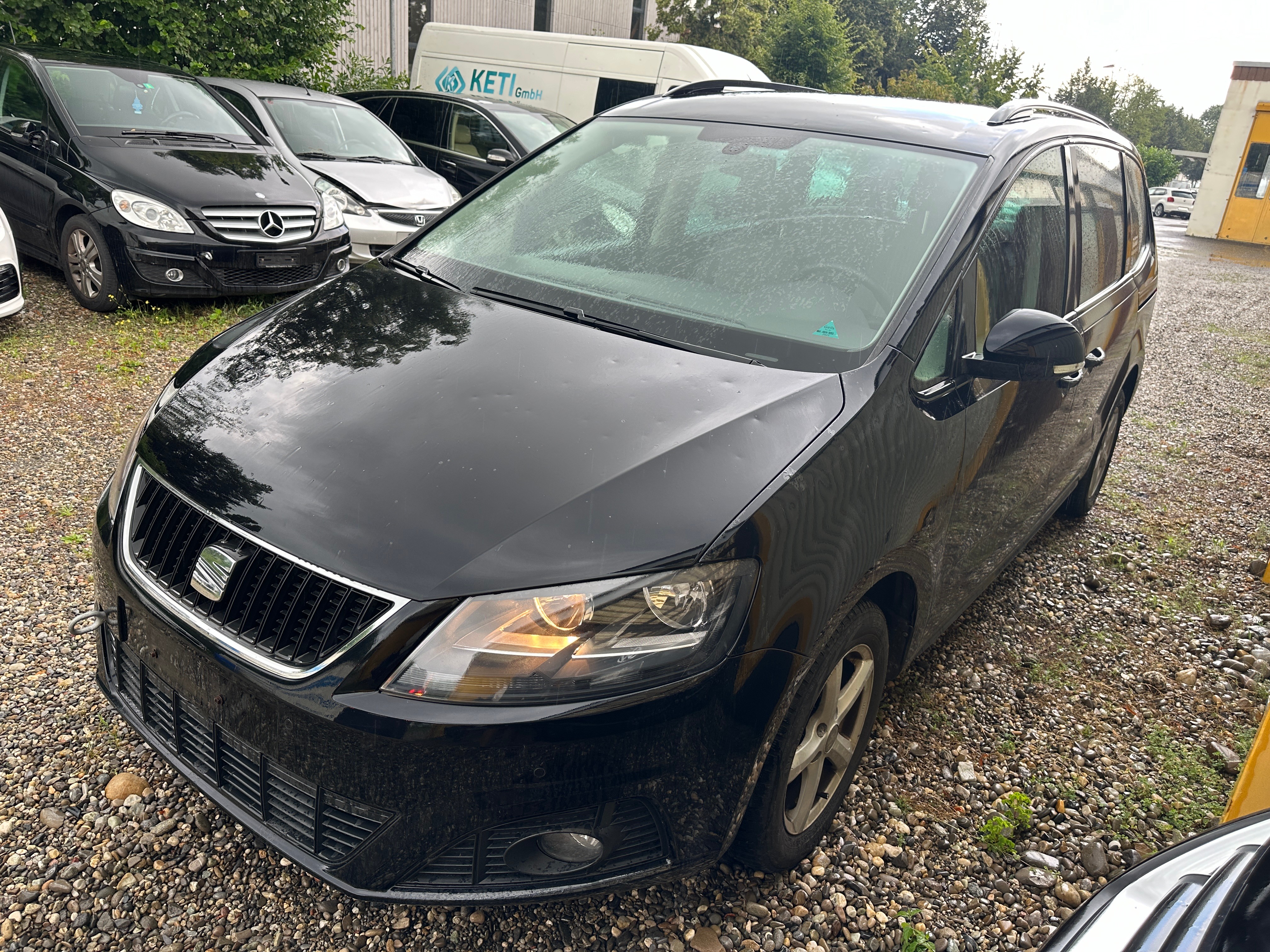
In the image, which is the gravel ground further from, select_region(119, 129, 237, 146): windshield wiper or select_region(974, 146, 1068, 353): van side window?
select_region(119, 129, 237, 146): windshield wiper

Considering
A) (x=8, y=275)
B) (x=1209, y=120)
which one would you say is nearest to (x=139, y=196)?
(x=8, y=275)

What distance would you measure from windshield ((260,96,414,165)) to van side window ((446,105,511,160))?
3.32ft

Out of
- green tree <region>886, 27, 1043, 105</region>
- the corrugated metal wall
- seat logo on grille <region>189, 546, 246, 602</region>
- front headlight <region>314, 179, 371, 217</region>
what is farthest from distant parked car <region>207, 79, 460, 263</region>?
green tree <region>886, 27, 1043, 105</region>

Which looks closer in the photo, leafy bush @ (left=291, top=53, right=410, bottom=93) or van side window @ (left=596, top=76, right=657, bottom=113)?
leafy bush @ (left=291, top=53, right=410, bottom=93)

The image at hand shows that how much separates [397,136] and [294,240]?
119 inches

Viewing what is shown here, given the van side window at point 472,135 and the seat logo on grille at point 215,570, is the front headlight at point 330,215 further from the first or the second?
the seat logo on grille at point 215,570

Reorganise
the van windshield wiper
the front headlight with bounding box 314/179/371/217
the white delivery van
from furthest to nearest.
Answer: the white delivery van
the front headlight with bounding box 314/179/371/217
the van windshield wiper

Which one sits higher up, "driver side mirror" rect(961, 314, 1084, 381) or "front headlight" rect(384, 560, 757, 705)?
"driver side mirror" rect(961, 314, 1084, 381)

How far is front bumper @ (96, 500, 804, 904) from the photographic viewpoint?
5.68 feet

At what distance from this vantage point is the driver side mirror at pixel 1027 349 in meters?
2.50

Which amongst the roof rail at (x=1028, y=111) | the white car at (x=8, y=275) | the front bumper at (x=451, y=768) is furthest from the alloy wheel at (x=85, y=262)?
the roof rail at (x=1028, y=111)

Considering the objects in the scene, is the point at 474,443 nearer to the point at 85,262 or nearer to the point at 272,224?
the point at 272,224

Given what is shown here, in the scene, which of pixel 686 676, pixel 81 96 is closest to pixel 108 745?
pixel 686 676

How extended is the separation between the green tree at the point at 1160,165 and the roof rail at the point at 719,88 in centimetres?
6339
